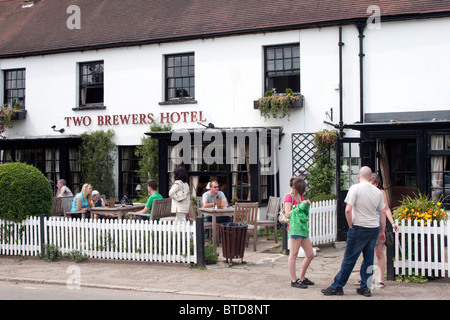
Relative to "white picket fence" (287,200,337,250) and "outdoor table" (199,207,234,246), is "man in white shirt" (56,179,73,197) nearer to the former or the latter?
"outdoor table" (199,207,234,246)

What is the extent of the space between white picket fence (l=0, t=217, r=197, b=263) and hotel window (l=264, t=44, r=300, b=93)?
7.06 meters

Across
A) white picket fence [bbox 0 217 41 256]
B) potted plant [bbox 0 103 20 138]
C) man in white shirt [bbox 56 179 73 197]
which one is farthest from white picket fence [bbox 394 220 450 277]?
potted plant [bbox 0 103 20 138]

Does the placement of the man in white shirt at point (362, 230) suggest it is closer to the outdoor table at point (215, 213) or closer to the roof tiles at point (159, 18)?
the outdoor table at point (215, 213)

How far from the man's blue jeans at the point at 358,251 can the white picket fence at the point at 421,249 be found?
1192mm

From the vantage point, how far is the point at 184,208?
476 inches

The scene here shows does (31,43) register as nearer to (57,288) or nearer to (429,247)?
(57,288)

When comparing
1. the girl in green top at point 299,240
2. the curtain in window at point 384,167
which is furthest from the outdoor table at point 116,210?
the curtain in window at point 384,167

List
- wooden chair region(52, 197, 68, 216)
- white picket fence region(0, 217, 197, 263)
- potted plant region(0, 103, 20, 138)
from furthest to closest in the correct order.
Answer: potted plant region(0, 103, 20, 138)
wooden chair region(52, 197, 68, 216)
white picket fence region(0, 217, 197, 263)

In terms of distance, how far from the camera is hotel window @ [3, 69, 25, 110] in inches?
805

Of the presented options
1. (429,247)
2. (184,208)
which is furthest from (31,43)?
(429,247)

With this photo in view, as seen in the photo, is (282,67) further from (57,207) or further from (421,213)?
(421,213)

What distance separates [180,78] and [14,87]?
21.7ft

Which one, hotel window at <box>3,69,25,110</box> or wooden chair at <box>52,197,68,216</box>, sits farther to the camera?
hotel window at <box>3,69,25,110</box>

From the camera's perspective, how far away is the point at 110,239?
1134 cm
